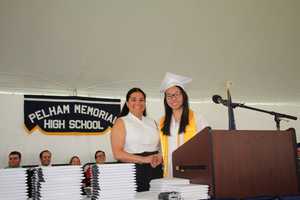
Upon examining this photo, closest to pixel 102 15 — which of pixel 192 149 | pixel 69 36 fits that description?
pixel 69 36

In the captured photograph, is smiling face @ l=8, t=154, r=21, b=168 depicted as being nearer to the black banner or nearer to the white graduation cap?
the black banner

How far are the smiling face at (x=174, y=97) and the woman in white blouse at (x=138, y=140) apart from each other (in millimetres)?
280

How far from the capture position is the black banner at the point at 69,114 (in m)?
6.38

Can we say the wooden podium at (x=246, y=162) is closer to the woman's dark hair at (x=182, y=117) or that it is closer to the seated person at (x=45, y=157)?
the woman's dark hair at (x=182, y=117)

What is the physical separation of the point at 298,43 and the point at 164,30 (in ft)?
6.61

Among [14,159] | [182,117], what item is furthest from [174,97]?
[14,159]

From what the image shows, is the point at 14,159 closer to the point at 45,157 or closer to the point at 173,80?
the point at 45,157

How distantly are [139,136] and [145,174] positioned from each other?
12.4 inches

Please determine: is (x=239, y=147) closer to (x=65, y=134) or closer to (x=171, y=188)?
(x=171, y=188)

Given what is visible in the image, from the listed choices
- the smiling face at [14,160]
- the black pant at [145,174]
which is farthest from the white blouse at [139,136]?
the smiling face at [14,160]

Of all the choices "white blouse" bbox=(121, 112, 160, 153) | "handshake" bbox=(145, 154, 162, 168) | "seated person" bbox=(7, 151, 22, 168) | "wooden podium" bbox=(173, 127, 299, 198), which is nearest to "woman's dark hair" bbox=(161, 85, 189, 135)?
"handshake" bbox=(145, 154, 162, 168)

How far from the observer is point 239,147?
1.23 meters

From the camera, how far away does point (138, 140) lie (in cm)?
213

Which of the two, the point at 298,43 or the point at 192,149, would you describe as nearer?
the point at 192,149
